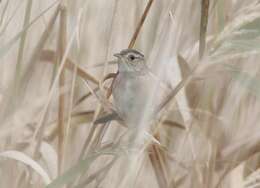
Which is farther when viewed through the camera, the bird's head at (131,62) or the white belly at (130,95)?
the bird's head at (131,62)

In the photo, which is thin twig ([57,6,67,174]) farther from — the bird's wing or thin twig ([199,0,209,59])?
thin twig ([199,0,209,59])

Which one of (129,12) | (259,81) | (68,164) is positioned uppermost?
(129,12)

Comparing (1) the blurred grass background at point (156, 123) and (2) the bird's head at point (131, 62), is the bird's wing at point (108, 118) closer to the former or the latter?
(1) the blurred grass background at point (156, 123)

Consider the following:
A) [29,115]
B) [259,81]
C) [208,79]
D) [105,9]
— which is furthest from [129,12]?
[259,81]

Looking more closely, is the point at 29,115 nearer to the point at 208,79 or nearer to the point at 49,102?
the point at 49,102

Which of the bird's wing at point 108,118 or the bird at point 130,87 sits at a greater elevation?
the bird at point 130,87

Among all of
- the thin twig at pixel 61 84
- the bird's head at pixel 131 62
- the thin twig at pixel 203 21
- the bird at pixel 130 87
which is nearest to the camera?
the thin twig at pixel 203 21

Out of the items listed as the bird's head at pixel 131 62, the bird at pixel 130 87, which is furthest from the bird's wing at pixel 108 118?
the bird's head at pixel 131 62
